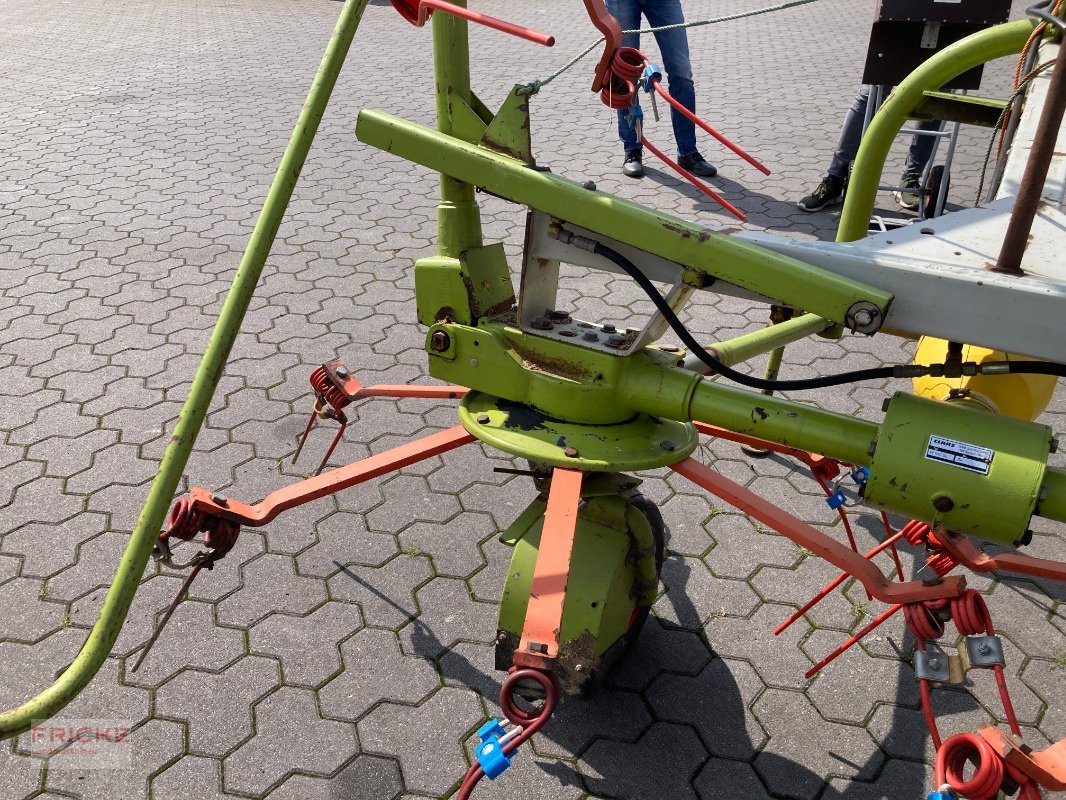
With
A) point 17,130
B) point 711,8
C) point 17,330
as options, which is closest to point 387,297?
point 17,330

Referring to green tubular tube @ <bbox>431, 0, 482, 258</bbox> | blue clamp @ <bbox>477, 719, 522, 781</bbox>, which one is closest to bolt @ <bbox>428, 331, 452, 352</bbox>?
green tubular tube @ <bbox>431, 0, 482, 258</bbox>

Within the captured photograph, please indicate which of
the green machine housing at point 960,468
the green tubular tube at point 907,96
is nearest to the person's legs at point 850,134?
the green tubular tube at point 907,96

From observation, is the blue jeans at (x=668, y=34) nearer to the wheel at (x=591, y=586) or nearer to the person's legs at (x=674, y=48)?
the person's legs at (x=674, y=48)

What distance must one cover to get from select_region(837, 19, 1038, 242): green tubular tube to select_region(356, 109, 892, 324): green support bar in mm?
843

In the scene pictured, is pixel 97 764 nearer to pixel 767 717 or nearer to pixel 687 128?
pixel 767 717

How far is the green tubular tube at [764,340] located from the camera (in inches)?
88.0

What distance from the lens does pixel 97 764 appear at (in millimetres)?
2186

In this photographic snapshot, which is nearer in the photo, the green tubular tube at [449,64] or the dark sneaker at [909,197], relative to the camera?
the green tubular tube at [449,64]

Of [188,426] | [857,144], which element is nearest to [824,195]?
[857,144]

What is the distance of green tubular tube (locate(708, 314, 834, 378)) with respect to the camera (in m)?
2.23

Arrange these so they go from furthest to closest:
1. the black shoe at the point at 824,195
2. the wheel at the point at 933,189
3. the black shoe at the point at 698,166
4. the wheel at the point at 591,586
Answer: the black shoe at the point at 698,166 → the black shoe at the point at 824,195 → the wheel at the point at 933,189 → the wheel at the point at 591,586

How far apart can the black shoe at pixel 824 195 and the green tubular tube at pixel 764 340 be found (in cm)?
355

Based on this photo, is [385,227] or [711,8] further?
[711,8]

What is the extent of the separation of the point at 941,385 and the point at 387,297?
9.65 feet
